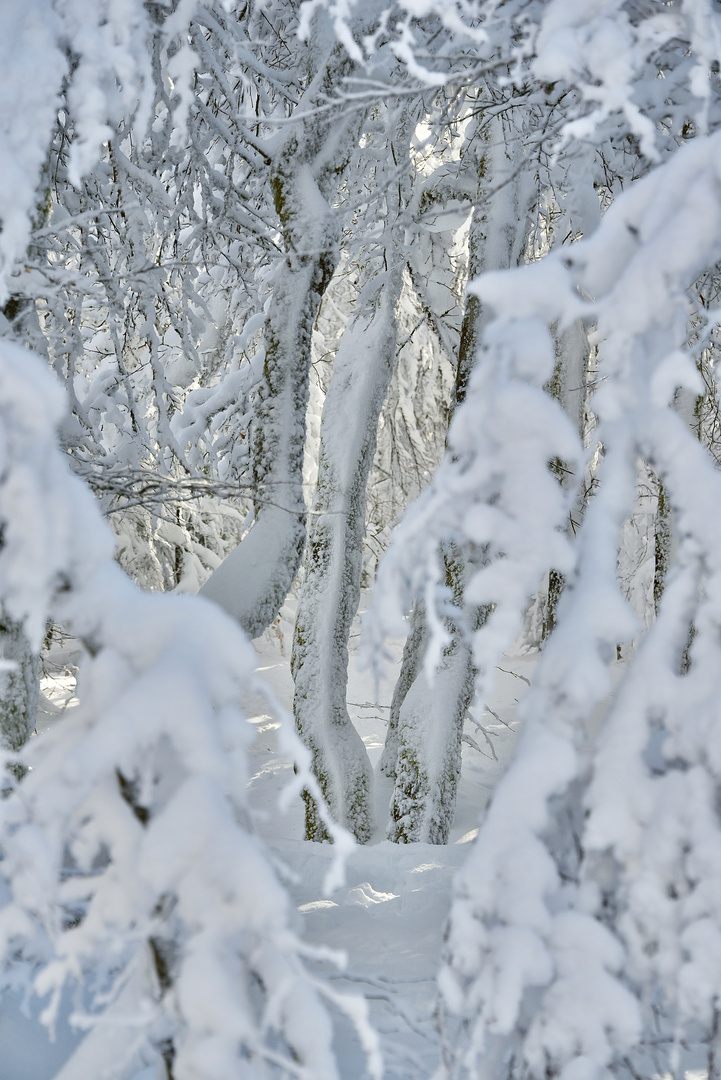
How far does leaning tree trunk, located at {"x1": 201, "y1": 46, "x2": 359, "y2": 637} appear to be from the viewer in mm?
4336

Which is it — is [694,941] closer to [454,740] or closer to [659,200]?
[659,200]

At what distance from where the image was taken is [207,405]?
6621mm

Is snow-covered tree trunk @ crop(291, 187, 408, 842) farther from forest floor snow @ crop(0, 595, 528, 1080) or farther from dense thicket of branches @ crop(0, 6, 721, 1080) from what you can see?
dense thicket of branches @ crop(0, 6, 721, 1080)

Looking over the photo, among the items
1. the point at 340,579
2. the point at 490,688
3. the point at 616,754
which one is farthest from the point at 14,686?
the point at 340,579

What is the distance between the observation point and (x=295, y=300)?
471 cm

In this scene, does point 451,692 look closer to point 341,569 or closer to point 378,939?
point 341,569

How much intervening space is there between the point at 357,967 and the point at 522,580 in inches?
87.6

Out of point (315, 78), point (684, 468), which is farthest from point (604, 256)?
point (315, 78)

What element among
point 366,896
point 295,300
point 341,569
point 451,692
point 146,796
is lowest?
point 366,896

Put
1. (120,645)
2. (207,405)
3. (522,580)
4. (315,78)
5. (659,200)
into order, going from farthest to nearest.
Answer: (207,405) → (315,78) → (659,200) → (522,580) → (120,645)

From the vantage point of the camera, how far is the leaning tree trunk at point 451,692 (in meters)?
5.46

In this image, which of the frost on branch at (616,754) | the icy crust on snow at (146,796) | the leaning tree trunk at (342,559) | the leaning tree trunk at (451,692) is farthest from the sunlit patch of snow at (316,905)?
the icy crust on snow at (146,796)

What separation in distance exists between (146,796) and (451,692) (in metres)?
4.33

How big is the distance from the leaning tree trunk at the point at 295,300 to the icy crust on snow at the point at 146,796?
2.78 meters
